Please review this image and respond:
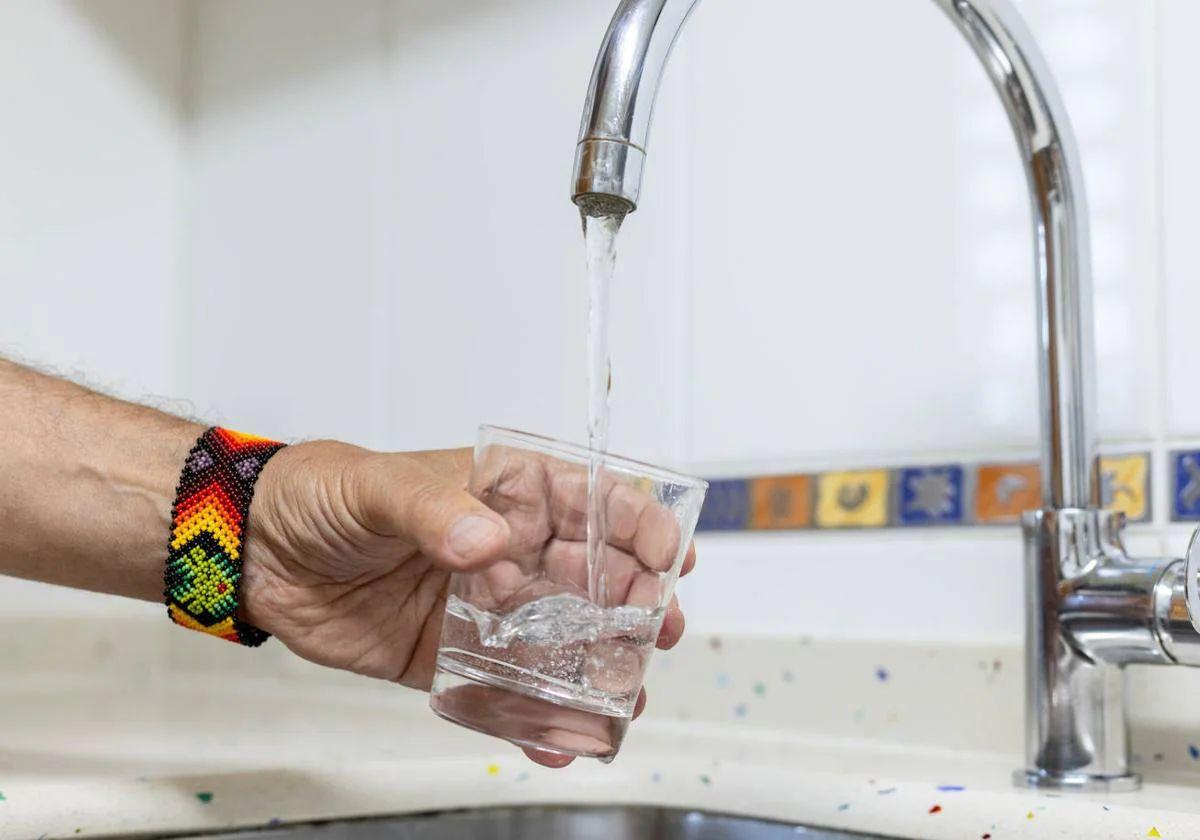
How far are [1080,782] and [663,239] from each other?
515 millimetres

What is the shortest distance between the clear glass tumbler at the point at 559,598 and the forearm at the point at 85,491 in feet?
0.72

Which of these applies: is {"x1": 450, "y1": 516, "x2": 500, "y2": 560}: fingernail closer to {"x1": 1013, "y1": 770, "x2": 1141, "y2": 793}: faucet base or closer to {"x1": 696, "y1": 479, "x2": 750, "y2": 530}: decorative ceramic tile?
{"x1": 1013, "y1": 770, "x2": 1141, "y2": 793}: faucet base

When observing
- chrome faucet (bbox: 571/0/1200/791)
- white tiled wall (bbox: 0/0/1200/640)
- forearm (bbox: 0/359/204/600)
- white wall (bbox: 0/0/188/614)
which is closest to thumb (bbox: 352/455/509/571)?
forearm (bbox: 0/359/204/600)

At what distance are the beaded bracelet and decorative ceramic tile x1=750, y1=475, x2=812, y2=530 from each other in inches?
16.2

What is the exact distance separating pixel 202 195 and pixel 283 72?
168mm

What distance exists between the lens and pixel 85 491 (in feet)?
2.12

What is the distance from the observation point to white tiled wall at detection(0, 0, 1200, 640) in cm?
81

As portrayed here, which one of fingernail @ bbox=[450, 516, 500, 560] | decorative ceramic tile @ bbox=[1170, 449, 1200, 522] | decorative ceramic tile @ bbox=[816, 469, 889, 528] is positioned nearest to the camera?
fingernail @ bbox=[450, 516, 500, 560]

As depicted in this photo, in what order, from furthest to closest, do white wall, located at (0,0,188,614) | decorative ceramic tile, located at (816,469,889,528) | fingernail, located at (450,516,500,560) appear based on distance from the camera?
white wall, located at (0,0,188,614)
decorative ceramic tile, located at (816,469,889,528)
fingernail, located at (450,516,500,560)

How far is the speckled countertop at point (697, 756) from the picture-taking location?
62 centimetres

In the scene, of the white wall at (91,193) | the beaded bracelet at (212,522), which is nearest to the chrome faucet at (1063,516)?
the beaded bracelet at (212,522)

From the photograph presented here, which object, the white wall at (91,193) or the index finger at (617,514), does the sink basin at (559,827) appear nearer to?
the index finger at (617,514)

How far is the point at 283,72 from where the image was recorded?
1366 millimetres

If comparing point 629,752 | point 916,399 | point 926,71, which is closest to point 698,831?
point 629,752
